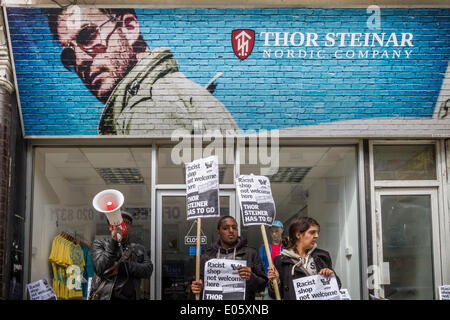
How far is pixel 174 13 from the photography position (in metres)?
9.42

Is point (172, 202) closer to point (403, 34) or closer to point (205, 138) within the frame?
point (205, 138)

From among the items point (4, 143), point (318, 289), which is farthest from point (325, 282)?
point (4, 143)

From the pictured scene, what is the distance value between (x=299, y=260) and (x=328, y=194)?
2.17 meters

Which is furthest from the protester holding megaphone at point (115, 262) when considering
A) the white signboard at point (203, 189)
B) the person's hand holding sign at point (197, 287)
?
the white signboard at point (203, 189)

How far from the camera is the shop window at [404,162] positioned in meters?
9.77

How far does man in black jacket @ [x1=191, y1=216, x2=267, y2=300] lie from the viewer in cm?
800

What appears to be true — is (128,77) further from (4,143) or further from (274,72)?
(274,72)

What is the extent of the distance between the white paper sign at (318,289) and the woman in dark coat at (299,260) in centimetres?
9

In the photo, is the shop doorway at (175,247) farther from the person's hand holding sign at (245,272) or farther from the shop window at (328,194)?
the person's hand holding sign at (245,272)

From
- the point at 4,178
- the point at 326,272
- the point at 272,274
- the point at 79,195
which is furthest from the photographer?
the point at 79,195

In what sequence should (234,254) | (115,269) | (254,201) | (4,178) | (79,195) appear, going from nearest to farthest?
(115,269) → (234,254) → (254,201) → (4,178) → (79,195)

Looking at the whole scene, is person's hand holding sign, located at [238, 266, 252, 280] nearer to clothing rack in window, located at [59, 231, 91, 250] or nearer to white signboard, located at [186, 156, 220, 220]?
white signboard, located at [186, 156, 220, 220]

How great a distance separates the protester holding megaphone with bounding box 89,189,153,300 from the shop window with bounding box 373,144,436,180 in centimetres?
357

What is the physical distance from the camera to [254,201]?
837 cm
